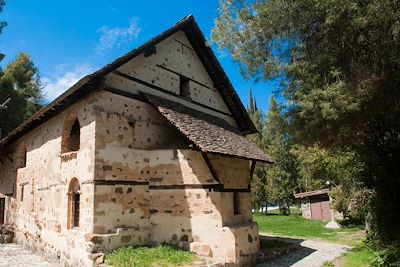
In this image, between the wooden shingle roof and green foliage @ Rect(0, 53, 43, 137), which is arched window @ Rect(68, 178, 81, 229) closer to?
the wooden shingle roof

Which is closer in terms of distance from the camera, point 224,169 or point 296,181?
point 224,169

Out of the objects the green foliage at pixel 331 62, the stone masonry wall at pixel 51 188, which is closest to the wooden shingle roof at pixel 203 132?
the green foliage at pixel 331 62

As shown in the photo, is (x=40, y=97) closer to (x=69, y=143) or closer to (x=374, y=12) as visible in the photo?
(x=69, y=143)

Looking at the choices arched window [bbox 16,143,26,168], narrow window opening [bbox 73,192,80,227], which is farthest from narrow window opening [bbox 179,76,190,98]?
arched window [bbox 16,143,26,168]

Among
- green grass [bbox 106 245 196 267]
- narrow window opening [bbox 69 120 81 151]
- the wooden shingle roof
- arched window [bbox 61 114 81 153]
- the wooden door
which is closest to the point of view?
green grass [bbox 106 245 196 267]

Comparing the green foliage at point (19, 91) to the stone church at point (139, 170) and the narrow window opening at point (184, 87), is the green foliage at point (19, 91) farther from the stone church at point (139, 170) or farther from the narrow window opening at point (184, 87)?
the narrow window opening at point (184, 87)

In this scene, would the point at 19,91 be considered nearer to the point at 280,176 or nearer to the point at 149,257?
the point at 149,257

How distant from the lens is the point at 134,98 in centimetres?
998

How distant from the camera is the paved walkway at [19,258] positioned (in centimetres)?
951

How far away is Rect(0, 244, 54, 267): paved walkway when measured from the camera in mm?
9508

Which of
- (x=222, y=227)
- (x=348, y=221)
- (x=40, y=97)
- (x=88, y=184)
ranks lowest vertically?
(x=348, y=221)

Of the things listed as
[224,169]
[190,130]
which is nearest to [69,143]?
[190,130]

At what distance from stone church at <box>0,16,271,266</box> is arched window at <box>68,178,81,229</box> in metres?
0.03

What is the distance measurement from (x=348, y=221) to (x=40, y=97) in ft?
86.0
